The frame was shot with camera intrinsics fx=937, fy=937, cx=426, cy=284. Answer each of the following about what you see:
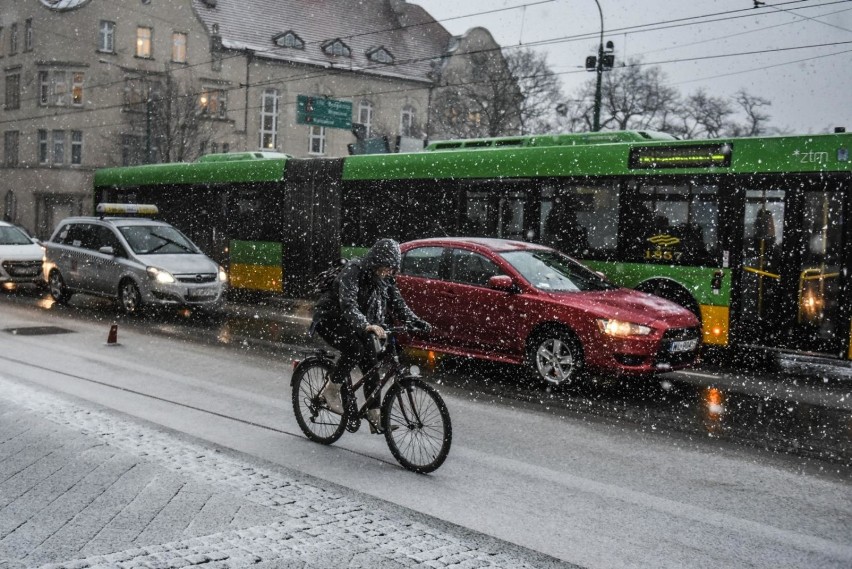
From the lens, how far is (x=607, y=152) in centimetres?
1413

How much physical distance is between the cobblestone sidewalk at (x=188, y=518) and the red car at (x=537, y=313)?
14.4ft

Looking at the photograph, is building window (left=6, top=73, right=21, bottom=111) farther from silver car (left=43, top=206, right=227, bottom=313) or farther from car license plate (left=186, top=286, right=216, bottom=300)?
car license plate (left=186, top=286, right=216, bottom=300)

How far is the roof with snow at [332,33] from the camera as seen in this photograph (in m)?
56.2

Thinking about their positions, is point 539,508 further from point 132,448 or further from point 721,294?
point 721,294

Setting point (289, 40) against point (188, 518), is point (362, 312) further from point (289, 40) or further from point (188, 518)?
point (289, 40)

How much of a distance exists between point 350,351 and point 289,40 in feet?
176

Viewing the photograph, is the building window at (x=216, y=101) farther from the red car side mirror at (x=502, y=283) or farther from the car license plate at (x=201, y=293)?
the red car side mirror at (x=502, y=283)

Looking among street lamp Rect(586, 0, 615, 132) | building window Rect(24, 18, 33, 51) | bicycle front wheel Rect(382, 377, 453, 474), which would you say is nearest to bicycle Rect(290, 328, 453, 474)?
bicycle front wheel Rect(382, 377, 453, 474)

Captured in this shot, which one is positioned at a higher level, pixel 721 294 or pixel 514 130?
pixel 514 130

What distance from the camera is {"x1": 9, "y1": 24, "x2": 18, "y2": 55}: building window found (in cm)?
5322

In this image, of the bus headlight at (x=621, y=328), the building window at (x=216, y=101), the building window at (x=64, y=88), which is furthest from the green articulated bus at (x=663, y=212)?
the building window at (x=64, y=88)

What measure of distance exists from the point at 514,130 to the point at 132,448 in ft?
143

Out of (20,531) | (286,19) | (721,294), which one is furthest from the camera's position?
(286,19)

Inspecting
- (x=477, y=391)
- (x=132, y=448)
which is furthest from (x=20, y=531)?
(x=477, y=391)
